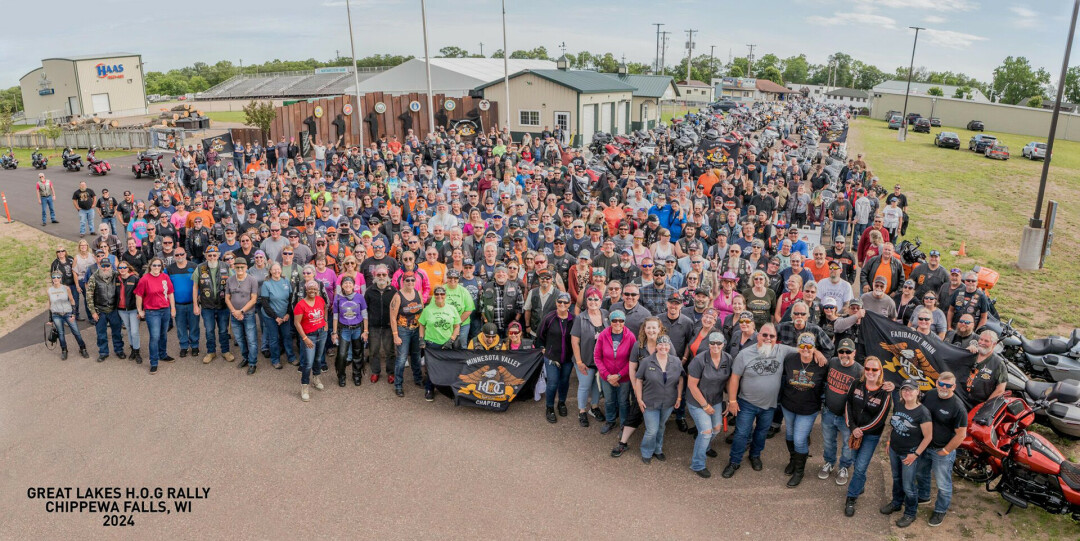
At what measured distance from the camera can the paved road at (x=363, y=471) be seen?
6.88m

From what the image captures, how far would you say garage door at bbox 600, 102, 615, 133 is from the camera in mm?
38281

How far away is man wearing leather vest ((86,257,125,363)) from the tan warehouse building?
210 feet

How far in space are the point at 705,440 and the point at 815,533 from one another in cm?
147

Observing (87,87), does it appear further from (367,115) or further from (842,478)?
(842,478)

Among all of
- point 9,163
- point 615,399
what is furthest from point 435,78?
point 615,399

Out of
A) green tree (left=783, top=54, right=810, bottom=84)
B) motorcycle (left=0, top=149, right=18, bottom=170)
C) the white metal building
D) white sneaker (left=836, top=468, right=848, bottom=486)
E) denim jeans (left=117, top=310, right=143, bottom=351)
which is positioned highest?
green tree (left=783, top=54, right=810, bottom=84)

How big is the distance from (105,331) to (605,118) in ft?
104

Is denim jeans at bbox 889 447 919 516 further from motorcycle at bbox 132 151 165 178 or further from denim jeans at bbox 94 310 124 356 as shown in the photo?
Answer: motorcycle at bbox 132 151 165 178

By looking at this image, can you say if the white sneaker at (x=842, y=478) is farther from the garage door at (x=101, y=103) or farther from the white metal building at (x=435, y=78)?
the garage door at (x=101, y=103)

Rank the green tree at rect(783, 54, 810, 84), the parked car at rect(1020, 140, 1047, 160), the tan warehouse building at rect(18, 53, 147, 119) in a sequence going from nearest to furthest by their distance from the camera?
the parked car at rect(1020, 140, 1047, 160) → the tan warehouse building at rect(18, 53, 147, 119) → the green tree at rect(783, 54, 810, 84)

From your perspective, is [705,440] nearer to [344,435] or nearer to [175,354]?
[344,435]

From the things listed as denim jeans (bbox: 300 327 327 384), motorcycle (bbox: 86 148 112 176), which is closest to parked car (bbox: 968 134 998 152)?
denim jeans (bbox: 300 327 327 384)

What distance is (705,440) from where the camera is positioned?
764 cm

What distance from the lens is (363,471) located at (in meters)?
7.80
